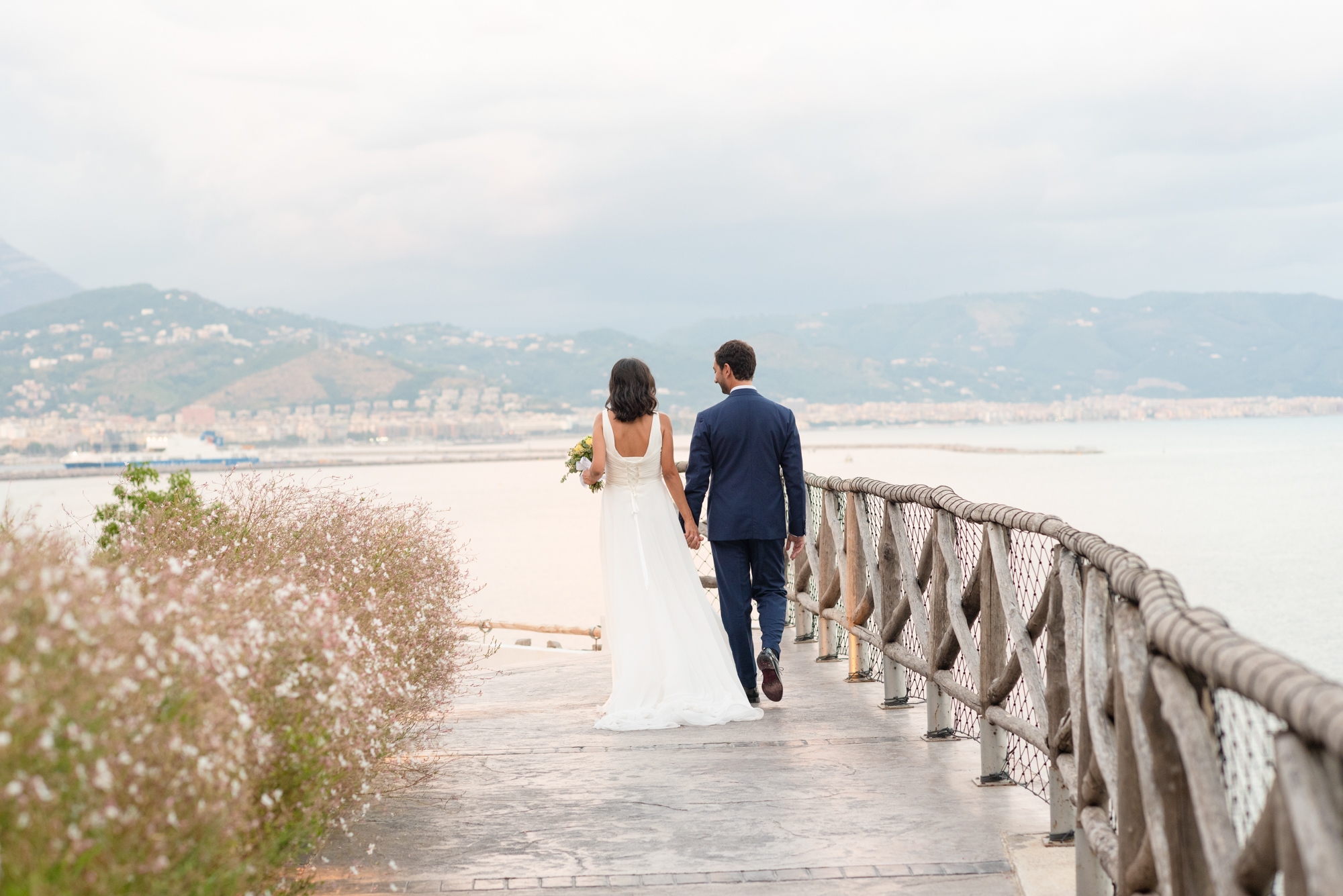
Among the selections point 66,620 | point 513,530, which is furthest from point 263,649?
point 513,530

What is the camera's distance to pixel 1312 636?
3572cm

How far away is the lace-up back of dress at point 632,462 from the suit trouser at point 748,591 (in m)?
0.56

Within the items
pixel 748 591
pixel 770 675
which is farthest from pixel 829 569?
pixel 770 675

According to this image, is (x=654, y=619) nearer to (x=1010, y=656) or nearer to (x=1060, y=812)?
(x=1010, y=656)

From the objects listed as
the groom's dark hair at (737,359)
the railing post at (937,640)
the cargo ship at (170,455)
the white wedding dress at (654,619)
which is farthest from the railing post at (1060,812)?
the cargo ship at (170,455)

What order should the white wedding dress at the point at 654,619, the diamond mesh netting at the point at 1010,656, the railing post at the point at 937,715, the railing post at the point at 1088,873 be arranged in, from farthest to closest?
1. the white wedding dress at the point at 654,619
2. the railing post at the point at 937,715
3. the railing post at the point at 1088,873
4. the diamond mesh netting at the point at 1010,656

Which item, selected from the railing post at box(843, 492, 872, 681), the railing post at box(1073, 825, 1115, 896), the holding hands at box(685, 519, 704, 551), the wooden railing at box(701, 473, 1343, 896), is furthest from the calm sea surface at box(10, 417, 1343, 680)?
the railing post at box(1073, 825, 1115, 896)

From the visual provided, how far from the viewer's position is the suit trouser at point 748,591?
6172 mm

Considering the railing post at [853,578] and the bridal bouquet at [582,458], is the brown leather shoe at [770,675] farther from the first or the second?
the bridal bouquet at [582,458]

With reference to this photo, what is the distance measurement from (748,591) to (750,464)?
0.72 metres

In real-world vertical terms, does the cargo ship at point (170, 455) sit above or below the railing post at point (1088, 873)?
below

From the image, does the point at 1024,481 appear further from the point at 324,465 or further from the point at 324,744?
the point at 324,744

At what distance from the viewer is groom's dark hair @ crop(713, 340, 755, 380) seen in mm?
6137

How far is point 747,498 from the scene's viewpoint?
6.05 m
